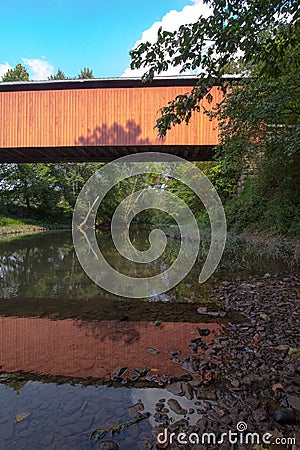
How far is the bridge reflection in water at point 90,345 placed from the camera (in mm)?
2399

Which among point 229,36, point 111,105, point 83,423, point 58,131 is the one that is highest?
point 111,105

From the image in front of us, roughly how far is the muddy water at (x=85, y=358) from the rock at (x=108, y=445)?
4 centimetres

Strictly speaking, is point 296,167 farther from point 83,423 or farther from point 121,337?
point 83,423

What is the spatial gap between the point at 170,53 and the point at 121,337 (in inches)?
104

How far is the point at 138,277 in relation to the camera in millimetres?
6242

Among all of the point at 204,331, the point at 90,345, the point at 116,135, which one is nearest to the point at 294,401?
the point at 204,331

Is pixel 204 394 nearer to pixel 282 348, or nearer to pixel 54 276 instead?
pixel 282 348

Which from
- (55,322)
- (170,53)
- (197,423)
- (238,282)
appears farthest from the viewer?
(238,282)

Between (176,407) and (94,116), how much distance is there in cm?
1220

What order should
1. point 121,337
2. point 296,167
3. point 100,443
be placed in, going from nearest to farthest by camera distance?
point 100,443 → point 121,337 → point 296,167

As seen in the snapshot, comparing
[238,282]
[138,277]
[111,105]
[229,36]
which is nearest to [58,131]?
[111,105]

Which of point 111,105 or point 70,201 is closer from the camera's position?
point 111,105

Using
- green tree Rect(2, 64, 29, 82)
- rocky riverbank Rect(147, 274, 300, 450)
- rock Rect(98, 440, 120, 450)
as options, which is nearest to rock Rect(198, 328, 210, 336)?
rocky riverbank Rect(147, 274, 300, 450)

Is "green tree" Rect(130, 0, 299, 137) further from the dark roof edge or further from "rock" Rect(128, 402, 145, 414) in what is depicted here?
the dark roof edge
